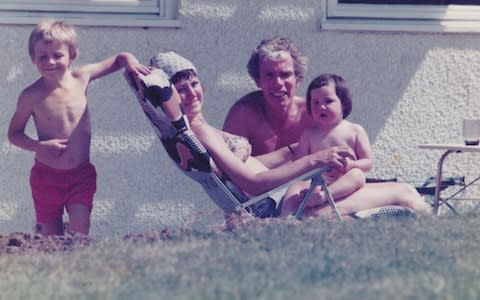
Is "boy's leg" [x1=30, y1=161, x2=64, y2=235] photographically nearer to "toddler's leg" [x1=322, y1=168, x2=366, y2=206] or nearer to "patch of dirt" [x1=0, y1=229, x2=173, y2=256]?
"patch of dirt" [x1=0, y1=229, x2=173, y2=256]

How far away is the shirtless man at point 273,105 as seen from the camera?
5812mm

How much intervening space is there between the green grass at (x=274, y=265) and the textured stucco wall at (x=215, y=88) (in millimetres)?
1839

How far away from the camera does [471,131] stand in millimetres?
6414

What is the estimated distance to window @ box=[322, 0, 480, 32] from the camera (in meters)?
7.05

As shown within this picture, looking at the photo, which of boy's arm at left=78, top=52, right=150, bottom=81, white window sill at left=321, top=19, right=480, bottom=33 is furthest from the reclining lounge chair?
white window sill at left=321, top=19, right=480, bottom=33

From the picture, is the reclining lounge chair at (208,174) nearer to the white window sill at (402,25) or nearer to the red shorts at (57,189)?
the red shorts at (57,189)

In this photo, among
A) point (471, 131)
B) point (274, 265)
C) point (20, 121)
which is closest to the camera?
point (274, 265)

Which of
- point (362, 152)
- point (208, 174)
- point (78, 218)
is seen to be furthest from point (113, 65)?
point (362, 152)

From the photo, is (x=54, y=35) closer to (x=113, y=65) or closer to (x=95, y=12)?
(x=113, y=65)

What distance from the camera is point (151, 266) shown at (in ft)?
13.9

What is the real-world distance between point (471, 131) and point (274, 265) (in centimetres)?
255

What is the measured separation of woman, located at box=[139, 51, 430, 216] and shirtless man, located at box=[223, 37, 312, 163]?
0.37 m

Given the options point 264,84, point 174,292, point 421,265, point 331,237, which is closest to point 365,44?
point 264,84

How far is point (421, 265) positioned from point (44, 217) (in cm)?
237
